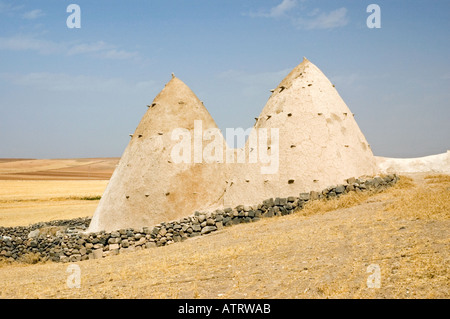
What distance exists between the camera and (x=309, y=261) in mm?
7023

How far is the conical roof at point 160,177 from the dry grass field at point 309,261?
3.37 meters

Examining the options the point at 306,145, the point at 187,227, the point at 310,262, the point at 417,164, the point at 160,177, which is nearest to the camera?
the point at 310,262

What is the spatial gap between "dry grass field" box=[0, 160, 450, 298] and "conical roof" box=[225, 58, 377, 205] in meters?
1.62

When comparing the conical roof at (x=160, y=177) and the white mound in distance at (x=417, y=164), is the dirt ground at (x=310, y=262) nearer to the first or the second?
the conical roof at (x=160, y=177)

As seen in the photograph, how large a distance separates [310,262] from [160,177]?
333 inches

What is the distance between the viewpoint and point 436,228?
26.2ft

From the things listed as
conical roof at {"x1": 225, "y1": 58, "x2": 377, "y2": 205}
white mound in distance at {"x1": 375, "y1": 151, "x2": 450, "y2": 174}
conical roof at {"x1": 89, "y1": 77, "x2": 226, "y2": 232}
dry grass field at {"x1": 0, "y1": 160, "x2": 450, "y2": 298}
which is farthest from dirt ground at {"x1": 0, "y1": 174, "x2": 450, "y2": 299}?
white mound in distance at {"x1": 375, "y1": 151, "x2": 450, "y2": 174}

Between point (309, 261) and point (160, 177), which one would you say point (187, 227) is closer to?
point (160, 177)

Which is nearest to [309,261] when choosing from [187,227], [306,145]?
[187,227]

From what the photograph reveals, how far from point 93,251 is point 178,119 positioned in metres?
5.66

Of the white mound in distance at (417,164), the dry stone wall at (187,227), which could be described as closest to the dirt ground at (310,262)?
the dry stone wall at (187,227)

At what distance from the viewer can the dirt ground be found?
18.8 ft
